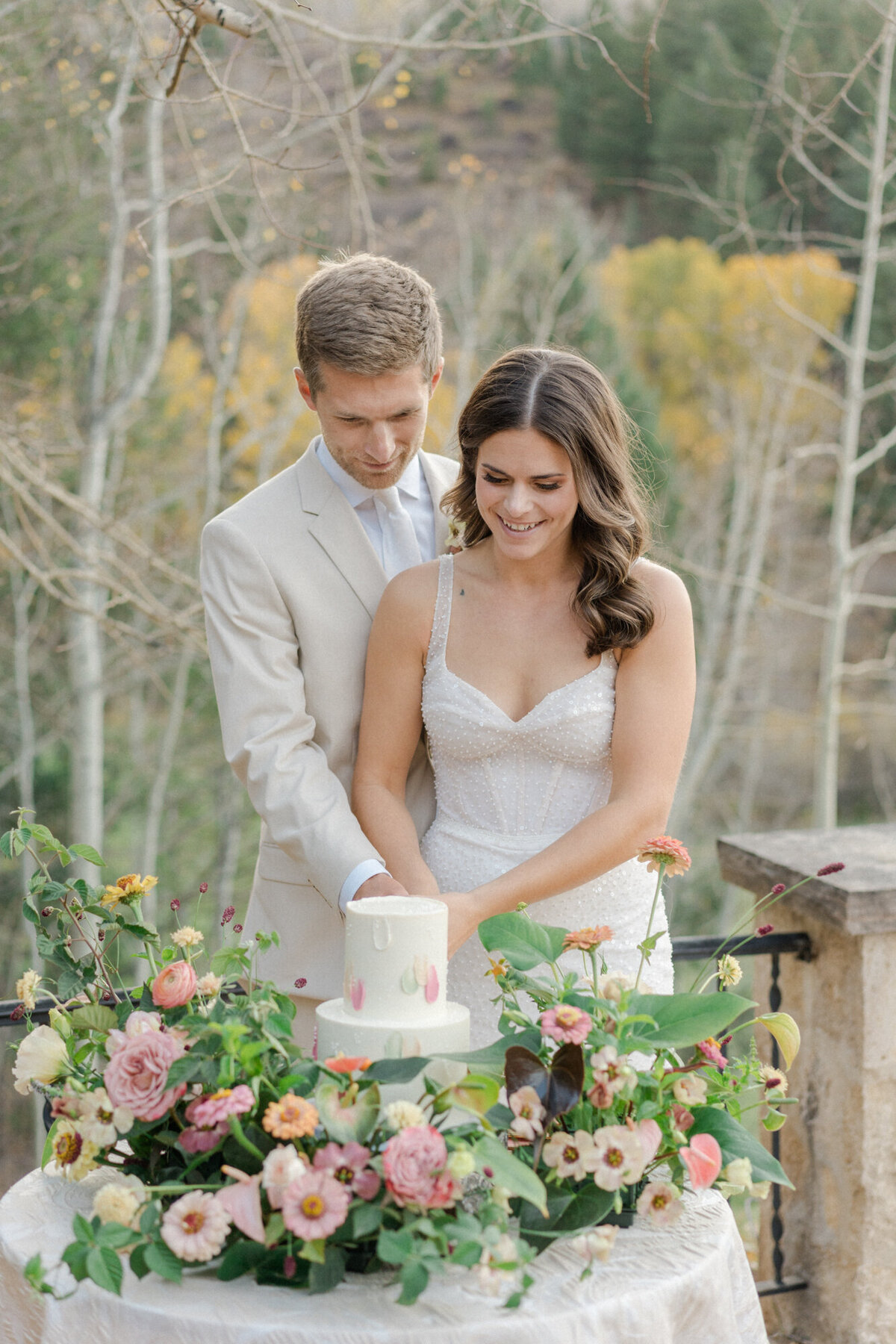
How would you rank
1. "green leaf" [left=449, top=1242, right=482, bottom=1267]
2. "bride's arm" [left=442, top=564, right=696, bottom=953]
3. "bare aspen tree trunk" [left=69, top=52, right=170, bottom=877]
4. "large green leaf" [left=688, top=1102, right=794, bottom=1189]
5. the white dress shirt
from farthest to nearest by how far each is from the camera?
"bare aspen tree trunk" [left=69, top=52, right=170, bottom=877], the white dress shirt, "bride's arm" [left=442, top=564, right=696, bottom=953], "large green leaf" [left=688, top=1102, right=794, bottom=1189], "green leaf" [left=449, top=1242, right=482, bottom=1267]

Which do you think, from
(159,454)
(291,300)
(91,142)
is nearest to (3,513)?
(159,454)

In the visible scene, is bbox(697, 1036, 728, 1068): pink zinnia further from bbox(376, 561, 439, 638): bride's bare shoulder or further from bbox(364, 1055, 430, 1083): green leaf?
bbox(376, 561, 439, 638): bride's bare shoulder

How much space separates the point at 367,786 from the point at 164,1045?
94 centimetres

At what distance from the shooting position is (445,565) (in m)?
2.39

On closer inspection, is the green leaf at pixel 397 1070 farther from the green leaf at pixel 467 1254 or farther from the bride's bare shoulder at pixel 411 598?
the bride's bare shoulder at pixel 411 598

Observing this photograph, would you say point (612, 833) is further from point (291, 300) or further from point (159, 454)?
point (291, 300)

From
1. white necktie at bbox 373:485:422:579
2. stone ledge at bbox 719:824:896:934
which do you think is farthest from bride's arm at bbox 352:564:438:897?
stone ledge at bbox 719:824:896:934

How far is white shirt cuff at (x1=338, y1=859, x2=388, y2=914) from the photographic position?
205cm

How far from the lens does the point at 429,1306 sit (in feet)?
4.30

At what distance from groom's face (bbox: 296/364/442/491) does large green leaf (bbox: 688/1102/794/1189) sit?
122cm

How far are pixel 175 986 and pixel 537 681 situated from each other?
1006 millimetres

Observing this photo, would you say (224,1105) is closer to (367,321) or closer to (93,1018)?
(93,1018)

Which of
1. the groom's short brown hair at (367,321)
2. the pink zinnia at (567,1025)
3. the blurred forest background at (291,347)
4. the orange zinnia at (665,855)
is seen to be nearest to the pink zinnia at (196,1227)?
the pink zinnia at (567,1025)

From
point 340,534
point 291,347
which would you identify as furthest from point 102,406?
point 340,534
